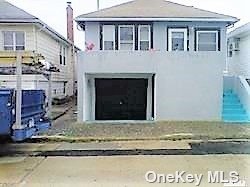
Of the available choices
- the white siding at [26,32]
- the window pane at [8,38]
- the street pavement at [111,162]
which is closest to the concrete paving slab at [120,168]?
the street pavement at [111,162]

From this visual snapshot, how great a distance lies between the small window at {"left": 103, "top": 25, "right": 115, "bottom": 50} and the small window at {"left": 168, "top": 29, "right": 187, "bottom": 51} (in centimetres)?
263

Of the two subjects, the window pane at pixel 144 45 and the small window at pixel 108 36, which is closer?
the small window at pixel 108 36

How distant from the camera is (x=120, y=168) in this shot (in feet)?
27.5

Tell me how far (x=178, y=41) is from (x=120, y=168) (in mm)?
13260

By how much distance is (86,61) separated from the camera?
56.0 feet

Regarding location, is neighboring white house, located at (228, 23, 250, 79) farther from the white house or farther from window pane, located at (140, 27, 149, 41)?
window pane, located at (140, 27, 149, 41)

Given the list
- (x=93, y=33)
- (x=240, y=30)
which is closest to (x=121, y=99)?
(x=93, y=33)

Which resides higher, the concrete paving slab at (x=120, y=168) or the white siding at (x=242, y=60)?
the white siding at (x=242, y=60)

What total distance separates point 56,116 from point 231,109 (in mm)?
7441

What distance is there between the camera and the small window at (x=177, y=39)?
20.6 metres

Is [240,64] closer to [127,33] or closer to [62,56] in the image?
[127,33]

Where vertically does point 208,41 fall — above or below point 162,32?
below

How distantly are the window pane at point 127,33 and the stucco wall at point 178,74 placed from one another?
12.2 feet

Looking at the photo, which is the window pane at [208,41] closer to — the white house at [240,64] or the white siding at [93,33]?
the white house at [240,64]
